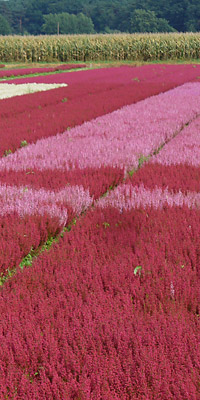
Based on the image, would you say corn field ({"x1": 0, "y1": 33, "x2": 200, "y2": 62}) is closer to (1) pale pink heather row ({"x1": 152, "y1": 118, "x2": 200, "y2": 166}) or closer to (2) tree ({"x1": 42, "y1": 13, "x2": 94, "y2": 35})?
(1) pale pink heather row ({"x1": 152, "y1": 118, "x2": 200, "y2": 166})

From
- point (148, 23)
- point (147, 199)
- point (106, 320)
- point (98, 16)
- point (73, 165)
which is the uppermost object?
point (98, 16)

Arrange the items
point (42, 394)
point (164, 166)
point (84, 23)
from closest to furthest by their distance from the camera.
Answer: point (42, 394) < point (164, 166) < point (84, 23)

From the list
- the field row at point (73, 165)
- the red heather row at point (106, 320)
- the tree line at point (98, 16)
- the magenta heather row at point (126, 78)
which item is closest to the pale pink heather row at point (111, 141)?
the field row at point (73, 165)

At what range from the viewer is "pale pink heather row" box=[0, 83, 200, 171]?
6.48 meters

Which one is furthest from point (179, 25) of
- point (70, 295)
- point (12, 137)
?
point (70, 295)

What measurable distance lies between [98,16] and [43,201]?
11334 centimetres

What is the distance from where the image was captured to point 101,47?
150 ft

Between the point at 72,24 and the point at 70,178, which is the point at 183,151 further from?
the point at 72,24

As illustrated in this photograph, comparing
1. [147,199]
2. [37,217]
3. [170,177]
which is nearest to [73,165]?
[170,177]

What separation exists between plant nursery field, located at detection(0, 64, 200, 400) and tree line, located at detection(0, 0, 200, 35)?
7568cm

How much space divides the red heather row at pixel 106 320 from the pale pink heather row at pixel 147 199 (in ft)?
2.40

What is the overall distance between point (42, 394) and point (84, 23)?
110m

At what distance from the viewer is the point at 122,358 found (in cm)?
214

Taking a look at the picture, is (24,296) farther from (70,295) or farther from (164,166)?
(164,166)
